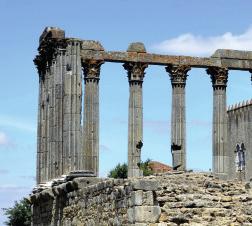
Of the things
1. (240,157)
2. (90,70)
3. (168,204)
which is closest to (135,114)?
(90,70)

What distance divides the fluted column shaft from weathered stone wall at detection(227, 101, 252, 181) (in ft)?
47.3

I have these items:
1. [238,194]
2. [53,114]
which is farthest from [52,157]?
[238,194]

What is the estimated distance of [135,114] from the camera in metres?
36.1

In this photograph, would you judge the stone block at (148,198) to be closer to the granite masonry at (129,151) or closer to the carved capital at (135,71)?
the granite masonry at (129,151)

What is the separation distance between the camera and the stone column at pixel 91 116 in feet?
112

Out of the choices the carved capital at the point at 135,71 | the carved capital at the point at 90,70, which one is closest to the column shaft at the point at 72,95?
the carved capital at the point at 90,70

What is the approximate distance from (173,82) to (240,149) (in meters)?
16.6

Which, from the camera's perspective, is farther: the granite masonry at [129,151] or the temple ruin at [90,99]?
the temple ruin at [90,99]

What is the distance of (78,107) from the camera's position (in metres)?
32.5

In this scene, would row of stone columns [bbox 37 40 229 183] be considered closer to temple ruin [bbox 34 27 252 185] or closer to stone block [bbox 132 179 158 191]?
temple ruin [bbox 34 27 252 185]

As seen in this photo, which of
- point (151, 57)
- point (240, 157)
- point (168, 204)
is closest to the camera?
point (168, 204)

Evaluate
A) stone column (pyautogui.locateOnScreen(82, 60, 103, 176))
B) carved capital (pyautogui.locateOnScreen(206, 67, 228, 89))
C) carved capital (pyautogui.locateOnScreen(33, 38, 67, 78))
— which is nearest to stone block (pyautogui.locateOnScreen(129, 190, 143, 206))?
carved capital (pyautogui.locateOnScreen(33, 38, 67, 78))

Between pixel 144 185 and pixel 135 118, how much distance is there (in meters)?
18.7

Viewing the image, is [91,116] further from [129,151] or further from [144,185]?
[144,185]
